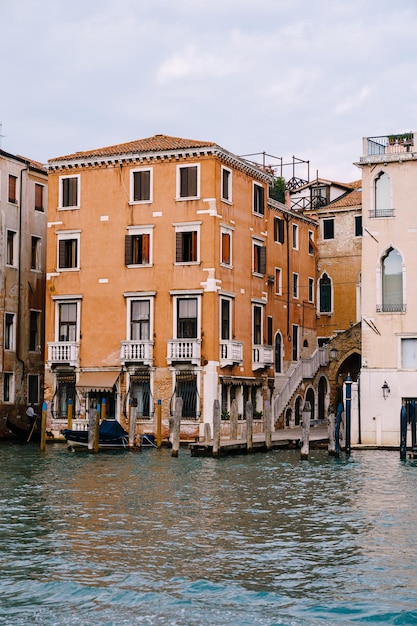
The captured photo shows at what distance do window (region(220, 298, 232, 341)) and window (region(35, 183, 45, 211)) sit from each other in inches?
358

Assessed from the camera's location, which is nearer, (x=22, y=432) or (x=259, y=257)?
(x=22, y=432)

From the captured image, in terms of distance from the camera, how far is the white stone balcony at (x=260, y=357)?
123 feet

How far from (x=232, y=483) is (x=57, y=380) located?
15438 millimetres

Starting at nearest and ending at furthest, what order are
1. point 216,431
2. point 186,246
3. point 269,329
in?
point 216,431
point 186,246
point 269,329

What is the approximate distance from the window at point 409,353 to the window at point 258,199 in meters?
9.77

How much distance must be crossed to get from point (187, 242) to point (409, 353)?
8979 millimetres

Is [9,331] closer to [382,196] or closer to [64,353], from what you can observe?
[64,353]

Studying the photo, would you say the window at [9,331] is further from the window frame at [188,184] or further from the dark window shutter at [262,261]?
the dark window shutter at [262,261]

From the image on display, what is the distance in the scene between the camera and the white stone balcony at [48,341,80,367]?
119 feet

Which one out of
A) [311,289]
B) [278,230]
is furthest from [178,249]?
[311,289]

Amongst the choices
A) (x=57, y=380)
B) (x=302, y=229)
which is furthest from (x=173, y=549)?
(x=302, y=229)

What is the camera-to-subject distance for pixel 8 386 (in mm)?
38031

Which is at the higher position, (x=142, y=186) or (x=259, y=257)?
(x=142, y=186)

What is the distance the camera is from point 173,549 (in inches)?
551
